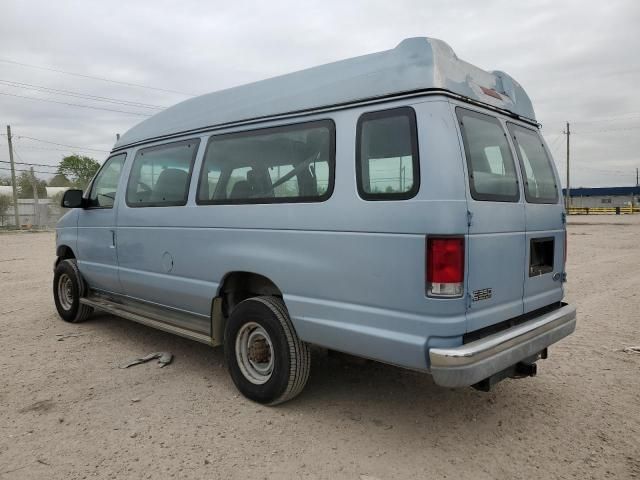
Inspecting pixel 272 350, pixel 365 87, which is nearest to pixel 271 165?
pixel 365 87

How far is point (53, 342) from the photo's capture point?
17.8 ft

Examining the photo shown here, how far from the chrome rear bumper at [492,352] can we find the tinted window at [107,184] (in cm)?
412

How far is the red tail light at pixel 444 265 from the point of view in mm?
2740

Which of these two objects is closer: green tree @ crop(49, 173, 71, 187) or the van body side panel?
the van body side panel

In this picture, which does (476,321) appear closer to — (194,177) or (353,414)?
(353,414)

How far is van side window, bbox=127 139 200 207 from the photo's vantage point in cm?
443

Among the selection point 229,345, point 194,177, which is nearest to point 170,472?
point 229,345

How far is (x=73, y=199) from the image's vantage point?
A: 554 centimetres

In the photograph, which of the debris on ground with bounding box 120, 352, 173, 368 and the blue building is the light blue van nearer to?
the debris on ground with bounding box 120, 352, 173, 368

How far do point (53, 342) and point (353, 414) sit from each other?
12.2 feet

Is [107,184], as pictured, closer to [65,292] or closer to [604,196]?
[65,292]

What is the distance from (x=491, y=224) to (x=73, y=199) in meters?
4.65

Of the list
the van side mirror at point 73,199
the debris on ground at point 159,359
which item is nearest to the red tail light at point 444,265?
the debris on ground at point 159,359

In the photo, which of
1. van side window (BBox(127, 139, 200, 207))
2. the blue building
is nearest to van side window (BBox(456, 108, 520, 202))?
van side window (BBox(127, 139, 200, 207))
